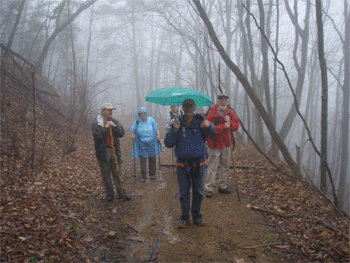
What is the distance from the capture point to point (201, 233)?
13.2ft

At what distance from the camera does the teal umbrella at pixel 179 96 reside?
203 inches

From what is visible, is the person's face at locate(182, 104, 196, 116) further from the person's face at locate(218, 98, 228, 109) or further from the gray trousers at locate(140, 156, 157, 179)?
the gray trousers at locate(140, 156, 157, 179)

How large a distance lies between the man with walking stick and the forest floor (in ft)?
2.56

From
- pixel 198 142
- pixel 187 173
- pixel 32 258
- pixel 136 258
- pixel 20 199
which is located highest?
pixel 198 142

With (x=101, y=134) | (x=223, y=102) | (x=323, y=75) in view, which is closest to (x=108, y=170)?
(x=101, y=134)

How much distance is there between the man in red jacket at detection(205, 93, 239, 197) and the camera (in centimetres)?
515

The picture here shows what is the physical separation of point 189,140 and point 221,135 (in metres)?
1.66

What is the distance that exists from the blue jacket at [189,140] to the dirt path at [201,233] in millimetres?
1389

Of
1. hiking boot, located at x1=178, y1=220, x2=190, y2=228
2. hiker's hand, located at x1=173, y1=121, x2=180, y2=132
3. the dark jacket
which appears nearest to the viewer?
hiker's hand, located at x1=173, y1=121, x2=180, y2=132

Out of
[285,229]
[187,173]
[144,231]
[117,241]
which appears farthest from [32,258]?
[285,229]

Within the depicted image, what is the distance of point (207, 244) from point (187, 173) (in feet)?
4.03

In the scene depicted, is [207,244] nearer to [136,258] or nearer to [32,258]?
[136,258]

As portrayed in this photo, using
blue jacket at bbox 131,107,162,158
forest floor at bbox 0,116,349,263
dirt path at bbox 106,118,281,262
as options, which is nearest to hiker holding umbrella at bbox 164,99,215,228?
dirt path at bbox 106,118,281,262

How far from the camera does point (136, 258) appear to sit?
11.4ft
